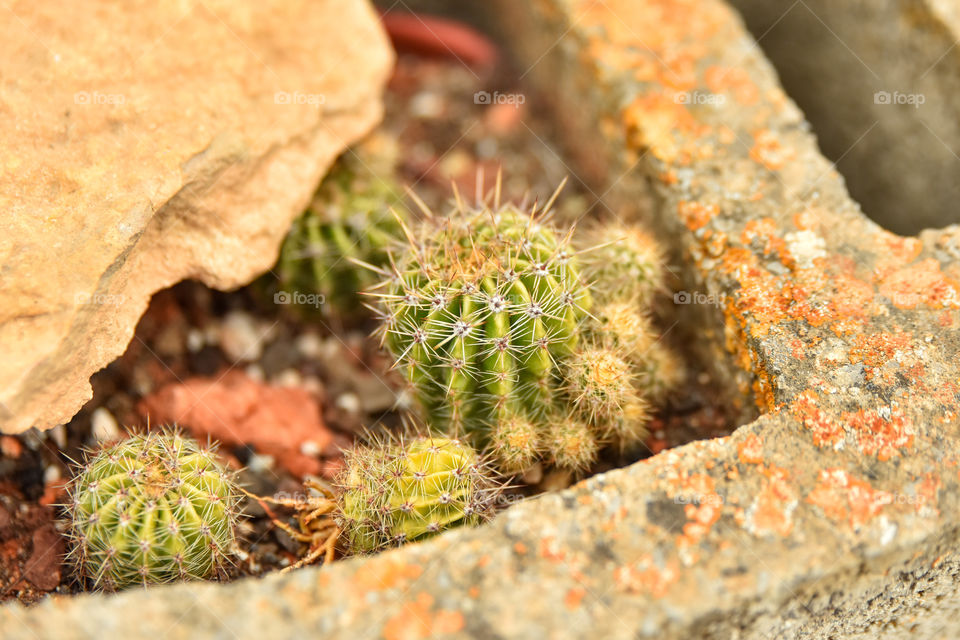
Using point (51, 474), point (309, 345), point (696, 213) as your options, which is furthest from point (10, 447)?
point (696, 213)

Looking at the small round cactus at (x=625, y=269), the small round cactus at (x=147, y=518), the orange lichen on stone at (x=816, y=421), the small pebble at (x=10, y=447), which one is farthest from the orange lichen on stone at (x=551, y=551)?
the small pebble at (x=10, y=447)

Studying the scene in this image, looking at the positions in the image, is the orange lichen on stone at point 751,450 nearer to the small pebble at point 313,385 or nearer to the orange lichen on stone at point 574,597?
the orange lichen on stone at point 574,597

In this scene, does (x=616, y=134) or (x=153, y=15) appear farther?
(x=616, y=134)

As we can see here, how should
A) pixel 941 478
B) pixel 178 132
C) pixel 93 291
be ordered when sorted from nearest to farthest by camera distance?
pixel 941 478 → pixel 93 291 → pixel 178 132

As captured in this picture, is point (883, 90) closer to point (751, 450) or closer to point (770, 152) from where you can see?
point (770, 152)

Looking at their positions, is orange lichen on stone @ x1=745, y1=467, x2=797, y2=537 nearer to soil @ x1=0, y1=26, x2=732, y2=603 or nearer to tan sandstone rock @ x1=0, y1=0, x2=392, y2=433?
soil @ x1=0, y1=26, x2=732, y2=603

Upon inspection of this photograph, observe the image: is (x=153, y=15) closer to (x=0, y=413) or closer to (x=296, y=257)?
(x=296, y=257)

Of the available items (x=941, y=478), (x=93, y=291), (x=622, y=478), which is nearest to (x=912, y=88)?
(x=941, y=478)
